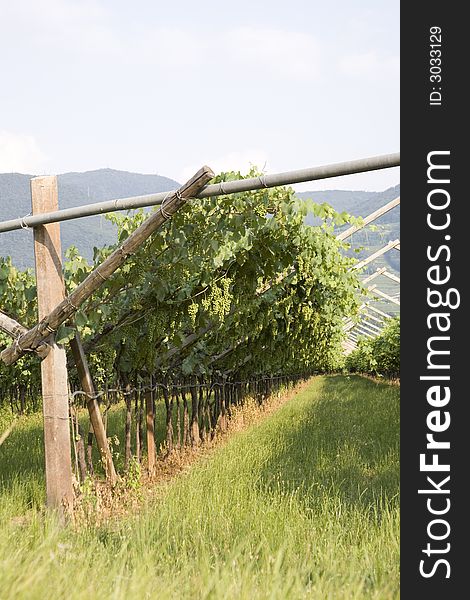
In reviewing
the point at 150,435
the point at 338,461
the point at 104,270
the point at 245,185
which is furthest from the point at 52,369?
the point at 338,461

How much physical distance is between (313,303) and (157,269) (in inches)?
157

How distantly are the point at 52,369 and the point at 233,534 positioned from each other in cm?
163

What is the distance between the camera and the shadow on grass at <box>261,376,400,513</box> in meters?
5.64

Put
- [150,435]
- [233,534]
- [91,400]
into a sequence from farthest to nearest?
[150,435]
[91,400]
[233,534]

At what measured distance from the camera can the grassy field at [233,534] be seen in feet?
8.72

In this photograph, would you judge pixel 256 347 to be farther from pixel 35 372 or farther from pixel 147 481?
pixel 35 372

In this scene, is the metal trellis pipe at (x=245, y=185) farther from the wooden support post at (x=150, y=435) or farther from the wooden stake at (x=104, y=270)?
the wooden support post at (x=150, y=435)

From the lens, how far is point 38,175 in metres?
4.96

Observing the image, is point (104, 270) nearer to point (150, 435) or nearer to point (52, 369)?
point (52, 369)

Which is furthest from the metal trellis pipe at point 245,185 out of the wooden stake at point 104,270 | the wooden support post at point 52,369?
the wooden support post at point 52,369

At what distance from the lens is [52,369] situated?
15.9 ft

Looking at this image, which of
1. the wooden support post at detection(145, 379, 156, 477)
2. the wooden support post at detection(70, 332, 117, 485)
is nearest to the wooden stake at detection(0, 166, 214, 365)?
the wooden support post at detection(70, 332, 117, 485)

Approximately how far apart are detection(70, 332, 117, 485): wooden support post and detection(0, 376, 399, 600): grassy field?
53 centimetres

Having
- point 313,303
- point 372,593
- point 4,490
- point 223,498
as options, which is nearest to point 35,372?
point 313,303
